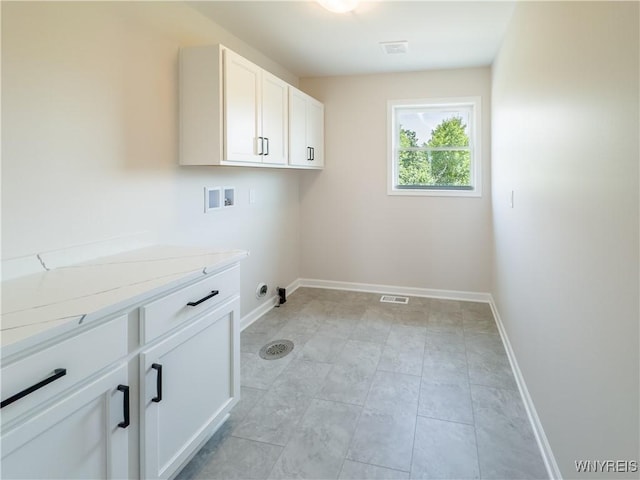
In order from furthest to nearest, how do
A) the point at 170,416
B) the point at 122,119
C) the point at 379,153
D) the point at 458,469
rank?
the point at 379,153, the point at 122,119, the point at 458,469, the point at 170,416

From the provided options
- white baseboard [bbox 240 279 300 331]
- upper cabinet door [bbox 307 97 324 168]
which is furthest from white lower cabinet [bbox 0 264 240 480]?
upper cabinet door [bbox 307 97 324 168]

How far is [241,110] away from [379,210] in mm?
2204

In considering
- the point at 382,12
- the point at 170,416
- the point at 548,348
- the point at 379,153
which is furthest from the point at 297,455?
the point at 379,153

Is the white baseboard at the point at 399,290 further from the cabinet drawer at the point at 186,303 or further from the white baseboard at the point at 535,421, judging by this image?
the cabinet drawer at the point at 186,303

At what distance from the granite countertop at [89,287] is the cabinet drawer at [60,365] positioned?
0.16 ft

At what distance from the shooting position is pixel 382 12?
8.87 ft

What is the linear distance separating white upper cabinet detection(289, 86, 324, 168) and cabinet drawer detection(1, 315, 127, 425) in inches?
98.1

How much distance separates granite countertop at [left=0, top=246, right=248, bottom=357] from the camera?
3.45 ft

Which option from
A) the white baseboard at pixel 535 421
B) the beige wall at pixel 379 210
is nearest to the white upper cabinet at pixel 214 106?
the beige wall at pixel 379 210

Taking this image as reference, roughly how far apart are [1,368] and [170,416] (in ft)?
2.47

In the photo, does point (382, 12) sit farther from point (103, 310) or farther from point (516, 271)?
point (103, 310)

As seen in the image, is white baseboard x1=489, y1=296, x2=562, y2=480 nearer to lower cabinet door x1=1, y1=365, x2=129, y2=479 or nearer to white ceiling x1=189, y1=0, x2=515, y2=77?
lower cabinet door x1=1, y1=365, x2=129, y2=479

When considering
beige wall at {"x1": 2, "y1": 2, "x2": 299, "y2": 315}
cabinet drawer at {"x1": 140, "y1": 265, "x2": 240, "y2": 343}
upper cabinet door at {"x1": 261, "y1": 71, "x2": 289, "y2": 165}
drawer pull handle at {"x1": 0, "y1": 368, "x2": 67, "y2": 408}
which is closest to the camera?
drawer pull handle at {"x1": 0, "y1": 368, "x2": 67, "y2": 408}

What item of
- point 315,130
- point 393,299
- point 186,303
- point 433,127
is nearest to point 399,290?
point 393,299
